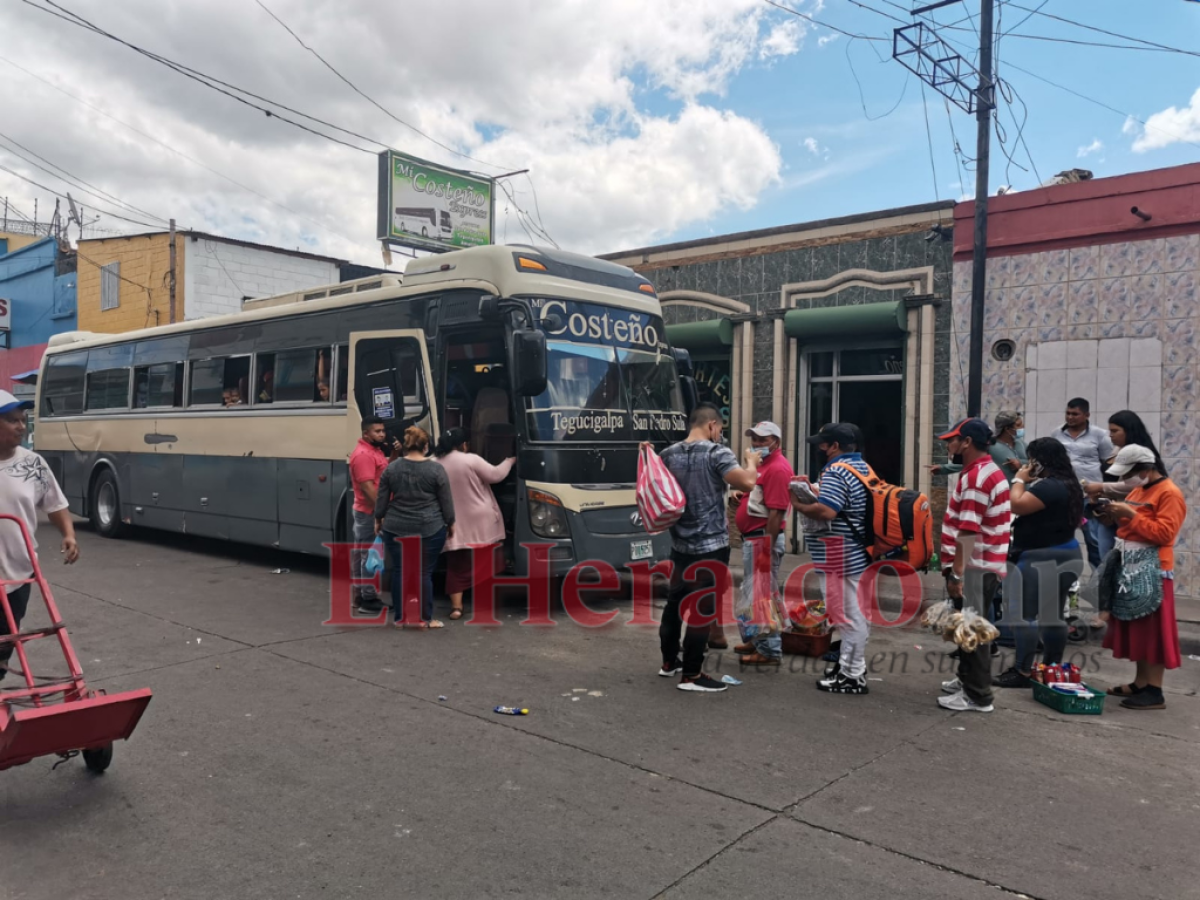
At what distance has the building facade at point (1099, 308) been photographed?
9.95 metres

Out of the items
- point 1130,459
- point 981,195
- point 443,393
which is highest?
point 981,195

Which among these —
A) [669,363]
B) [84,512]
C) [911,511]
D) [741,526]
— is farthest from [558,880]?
[84,512]

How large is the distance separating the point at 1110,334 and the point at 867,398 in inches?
124

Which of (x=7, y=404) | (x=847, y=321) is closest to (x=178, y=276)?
(x=847, y=321)

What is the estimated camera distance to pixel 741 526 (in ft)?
23.4

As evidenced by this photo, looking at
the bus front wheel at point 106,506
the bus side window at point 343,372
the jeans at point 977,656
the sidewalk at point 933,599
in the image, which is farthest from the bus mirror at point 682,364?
the bus front wheel at point 106,506

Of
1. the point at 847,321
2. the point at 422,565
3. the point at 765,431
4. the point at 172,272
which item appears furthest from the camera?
the point at 172,272

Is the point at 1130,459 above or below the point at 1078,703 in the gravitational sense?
above

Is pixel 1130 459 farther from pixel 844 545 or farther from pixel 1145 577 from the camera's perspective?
pixel 844 545

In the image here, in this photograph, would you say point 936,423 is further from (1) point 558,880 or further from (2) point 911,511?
(1) point 558,880

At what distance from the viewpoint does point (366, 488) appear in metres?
8.49

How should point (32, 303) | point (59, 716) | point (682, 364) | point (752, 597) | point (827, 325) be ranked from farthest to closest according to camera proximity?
point (32, 303) < point (827, 325) < point (682, 364) < point (752, 597) < point (59, 716)

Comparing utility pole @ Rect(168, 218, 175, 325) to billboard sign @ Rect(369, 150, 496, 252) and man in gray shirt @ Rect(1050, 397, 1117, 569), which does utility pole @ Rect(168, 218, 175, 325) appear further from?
man in gray shirt @ Rect(1050, 397, 1117, 569)

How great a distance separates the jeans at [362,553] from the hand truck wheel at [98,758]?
425 centimetres
